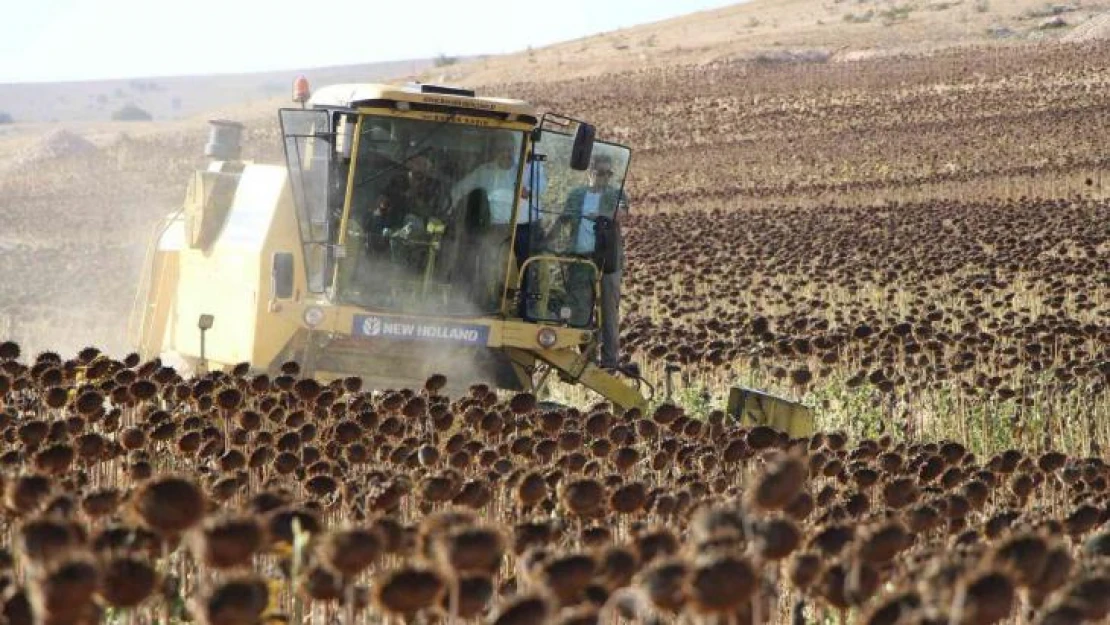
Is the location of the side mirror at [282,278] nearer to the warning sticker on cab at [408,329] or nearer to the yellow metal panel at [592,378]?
the warning sticker on cab at [408,329]

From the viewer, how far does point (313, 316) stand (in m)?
12.1

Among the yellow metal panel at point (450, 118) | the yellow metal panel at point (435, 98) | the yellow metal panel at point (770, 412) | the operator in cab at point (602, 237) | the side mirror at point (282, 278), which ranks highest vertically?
the yellow metal panel at point (435, 98)

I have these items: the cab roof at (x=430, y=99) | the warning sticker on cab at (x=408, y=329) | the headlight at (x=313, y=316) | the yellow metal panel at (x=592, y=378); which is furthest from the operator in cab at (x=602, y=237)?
the headlight at (x=313, y=316)

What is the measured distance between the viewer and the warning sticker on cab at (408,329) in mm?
12125

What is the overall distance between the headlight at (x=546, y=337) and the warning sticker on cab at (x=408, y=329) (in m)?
0.49

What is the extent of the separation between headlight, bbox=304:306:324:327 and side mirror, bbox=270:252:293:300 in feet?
0.62

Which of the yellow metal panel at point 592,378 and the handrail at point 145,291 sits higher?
the handrail at point 145,291

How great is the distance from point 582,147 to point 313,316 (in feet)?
7.03

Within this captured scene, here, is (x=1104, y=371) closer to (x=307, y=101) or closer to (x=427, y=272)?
(x=427, y=272)

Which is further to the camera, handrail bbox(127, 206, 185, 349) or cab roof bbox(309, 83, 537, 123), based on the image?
handrail bbox(127, 206, 185, 349)

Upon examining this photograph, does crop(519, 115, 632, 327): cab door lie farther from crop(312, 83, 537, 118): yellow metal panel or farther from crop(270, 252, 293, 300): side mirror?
crop(270, 252, 293, 300): side mirror

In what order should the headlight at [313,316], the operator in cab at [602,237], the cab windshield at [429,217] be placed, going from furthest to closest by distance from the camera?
the operator in cab at [602,237] → the cab windshield at [429,217] → the headlight at [313,316]

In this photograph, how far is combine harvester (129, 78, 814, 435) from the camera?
40.1 ft

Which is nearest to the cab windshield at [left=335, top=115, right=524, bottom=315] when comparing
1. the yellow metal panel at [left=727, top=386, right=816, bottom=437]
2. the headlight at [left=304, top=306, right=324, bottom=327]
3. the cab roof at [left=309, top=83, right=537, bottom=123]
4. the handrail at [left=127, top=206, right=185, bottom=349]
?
the cab roof at [left=309, top=83, right=537, bottom=123]
